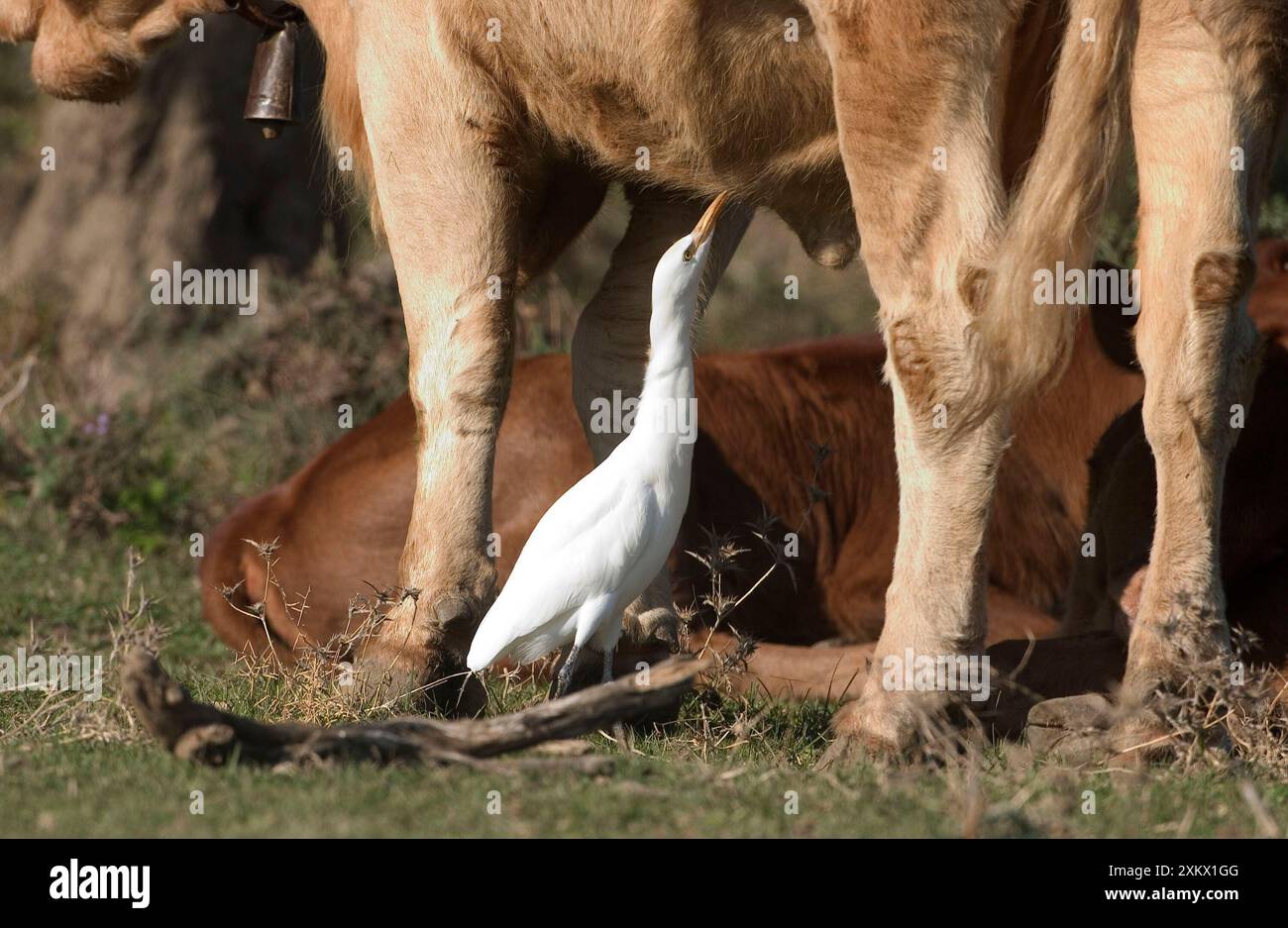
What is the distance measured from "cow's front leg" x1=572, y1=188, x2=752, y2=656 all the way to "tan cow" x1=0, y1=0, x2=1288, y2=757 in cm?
46

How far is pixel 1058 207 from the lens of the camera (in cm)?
365

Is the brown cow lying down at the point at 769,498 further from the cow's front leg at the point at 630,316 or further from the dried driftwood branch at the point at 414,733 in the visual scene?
the dried driftwood branch at the point at 414,733

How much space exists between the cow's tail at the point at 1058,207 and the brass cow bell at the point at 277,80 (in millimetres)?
2443

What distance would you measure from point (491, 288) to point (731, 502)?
5.37 ft

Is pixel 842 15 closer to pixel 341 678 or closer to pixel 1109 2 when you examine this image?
pixel 1109 2

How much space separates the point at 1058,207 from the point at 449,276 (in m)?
1.51

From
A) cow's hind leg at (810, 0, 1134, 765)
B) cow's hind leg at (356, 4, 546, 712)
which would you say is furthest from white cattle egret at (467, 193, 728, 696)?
cow's hind leg at (810, 0, 1134, 765)

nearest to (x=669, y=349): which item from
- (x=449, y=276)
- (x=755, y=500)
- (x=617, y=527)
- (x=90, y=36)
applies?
(x=617, y=527)

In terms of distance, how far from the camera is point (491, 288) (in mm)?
4234

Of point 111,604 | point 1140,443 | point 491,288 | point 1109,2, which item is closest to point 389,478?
point 111,604

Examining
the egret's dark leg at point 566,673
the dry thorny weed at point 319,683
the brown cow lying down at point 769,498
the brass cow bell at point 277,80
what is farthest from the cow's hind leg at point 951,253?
the brass cow bell at point 277,80

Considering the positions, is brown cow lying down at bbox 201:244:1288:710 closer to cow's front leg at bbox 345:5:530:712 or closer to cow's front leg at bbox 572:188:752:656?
cow's front leg at bbox 572:188:752:656

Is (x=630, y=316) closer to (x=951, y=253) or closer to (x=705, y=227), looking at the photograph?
(x=705, y=227)

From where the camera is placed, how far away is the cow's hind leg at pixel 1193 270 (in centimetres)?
365
